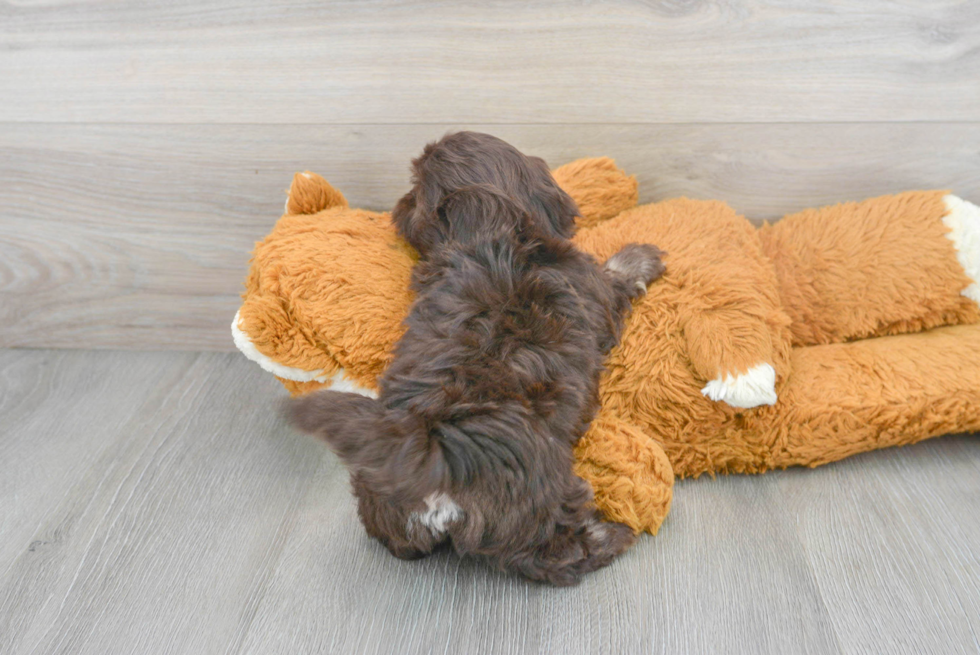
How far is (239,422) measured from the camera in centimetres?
150

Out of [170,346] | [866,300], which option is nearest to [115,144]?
[170,346]

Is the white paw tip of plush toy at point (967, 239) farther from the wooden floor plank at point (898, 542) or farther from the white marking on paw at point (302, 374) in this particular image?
the white marking on paw at point (302, 374)

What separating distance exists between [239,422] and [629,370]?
85 cm

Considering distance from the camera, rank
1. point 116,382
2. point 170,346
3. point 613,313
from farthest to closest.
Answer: point 170,346
point 116,382
point 613,313

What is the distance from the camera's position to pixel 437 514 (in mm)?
960

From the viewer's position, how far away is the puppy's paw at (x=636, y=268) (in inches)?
47.4

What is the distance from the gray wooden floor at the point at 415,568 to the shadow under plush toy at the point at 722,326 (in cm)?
9

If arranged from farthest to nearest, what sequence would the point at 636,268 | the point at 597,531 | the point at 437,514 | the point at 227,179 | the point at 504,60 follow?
1. the point at 227,179
2. the point at 504,60
3. the point at 636,268
4. the point at 597,531
5. the point at 437,514

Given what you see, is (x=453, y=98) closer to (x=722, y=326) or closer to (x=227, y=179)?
(x=227, y=179)

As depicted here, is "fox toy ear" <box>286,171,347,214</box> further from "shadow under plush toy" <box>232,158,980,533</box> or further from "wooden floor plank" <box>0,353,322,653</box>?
"wooden floor plank" <box>0,353,322,653</box>

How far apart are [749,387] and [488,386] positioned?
1.46 feet

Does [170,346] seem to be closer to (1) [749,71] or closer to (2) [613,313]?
(2) [613,313]

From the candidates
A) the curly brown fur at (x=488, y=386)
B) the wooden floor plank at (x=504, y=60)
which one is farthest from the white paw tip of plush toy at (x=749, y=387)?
the wooden floor plank at (x=504, y=60)

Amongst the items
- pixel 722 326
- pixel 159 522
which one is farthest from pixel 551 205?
pixel 159 522
